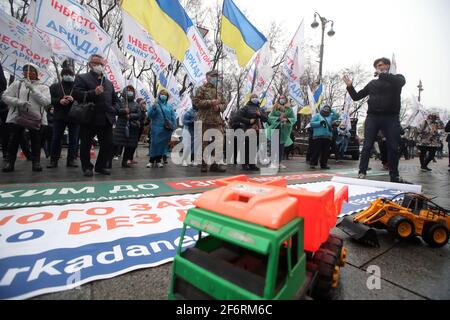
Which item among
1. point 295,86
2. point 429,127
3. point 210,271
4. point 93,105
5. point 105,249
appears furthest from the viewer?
point 429,127

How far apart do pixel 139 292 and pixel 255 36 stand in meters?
6.61

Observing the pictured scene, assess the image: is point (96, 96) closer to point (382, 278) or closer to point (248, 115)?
point (248, 115)

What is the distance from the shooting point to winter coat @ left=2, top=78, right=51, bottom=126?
483 cm

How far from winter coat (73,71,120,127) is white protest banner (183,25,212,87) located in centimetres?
219

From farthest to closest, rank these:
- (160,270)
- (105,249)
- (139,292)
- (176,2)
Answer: (176,2) < (105,249) < (160,270) < (139,292)

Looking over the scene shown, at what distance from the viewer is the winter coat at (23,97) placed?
483cm

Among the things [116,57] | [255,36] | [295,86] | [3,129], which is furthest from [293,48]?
[3,129]

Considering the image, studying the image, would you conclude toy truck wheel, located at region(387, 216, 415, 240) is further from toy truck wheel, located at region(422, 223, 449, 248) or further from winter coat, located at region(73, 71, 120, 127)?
winter coat, located at region(73, 71, 120, 127)

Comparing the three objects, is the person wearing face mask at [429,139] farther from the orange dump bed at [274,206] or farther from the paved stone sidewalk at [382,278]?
the orange dump bed at [274,206]

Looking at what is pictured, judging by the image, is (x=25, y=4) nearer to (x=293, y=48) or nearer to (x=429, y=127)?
(x=293, y=48)

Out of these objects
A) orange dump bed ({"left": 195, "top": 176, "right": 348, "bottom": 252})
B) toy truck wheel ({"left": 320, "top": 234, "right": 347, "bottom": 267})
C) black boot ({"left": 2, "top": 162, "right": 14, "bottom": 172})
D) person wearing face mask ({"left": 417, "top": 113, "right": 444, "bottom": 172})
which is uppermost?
person wearing face mask ({"left": 417, "top": 113, "right": 444, "bottom": 172})

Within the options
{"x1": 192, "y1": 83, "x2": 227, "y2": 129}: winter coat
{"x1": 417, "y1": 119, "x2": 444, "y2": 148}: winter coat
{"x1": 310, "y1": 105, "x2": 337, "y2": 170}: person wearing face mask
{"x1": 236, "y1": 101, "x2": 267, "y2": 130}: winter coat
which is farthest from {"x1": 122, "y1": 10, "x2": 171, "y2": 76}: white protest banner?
{"x1": 417, "y1": 119, "x2": 444, "y2": 148}: winter coat

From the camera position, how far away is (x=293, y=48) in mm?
8117

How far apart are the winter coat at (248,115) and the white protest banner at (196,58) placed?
4.62 ft
